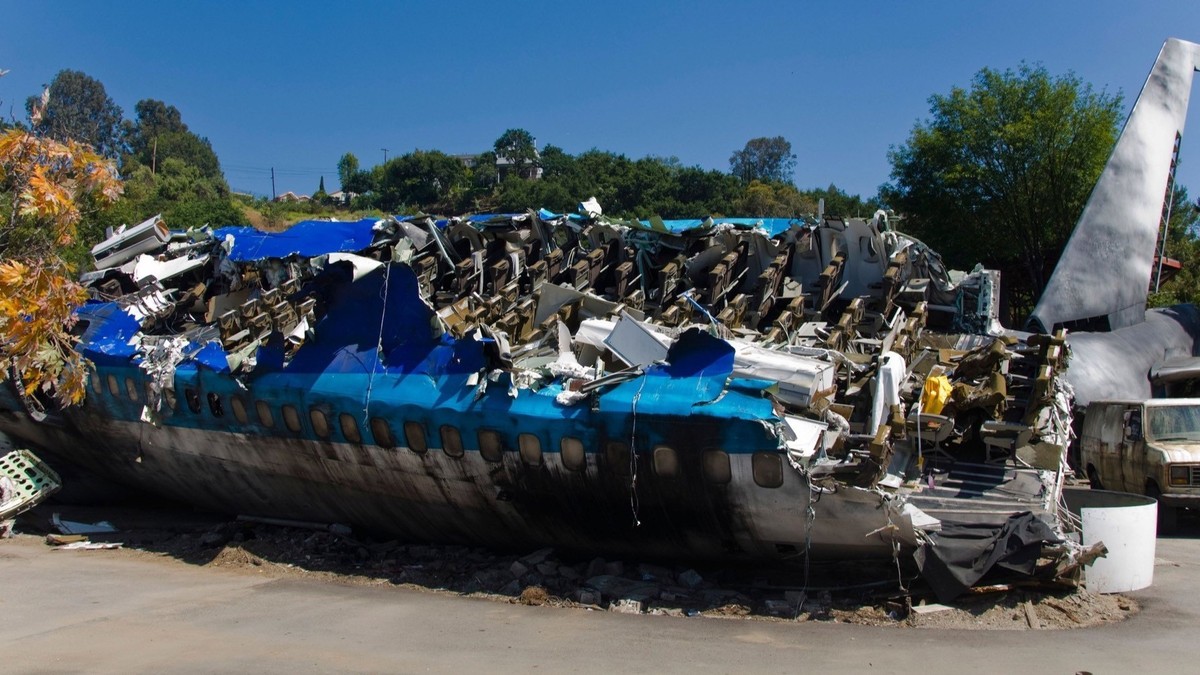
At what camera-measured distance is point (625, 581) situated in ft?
47.5

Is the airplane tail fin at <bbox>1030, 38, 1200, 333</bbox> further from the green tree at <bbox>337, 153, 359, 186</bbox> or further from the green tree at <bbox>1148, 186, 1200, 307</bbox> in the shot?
the green tree at <bbox>337, 153, 359, 186</bbox>

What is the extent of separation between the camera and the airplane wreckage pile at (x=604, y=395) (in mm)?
12930

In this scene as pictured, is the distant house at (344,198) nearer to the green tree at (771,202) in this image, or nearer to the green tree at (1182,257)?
the green tree at (771,202)

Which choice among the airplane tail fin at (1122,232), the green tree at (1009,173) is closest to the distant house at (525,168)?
the green tree at (1009,173)

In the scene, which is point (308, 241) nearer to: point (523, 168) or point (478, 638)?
point (478, 638)

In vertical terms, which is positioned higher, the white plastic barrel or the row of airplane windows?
the row of airplane windows

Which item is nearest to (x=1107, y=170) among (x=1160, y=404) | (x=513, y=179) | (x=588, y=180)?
(x=1160, y=404)

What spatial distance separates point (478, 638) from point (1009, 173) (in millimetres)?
38136

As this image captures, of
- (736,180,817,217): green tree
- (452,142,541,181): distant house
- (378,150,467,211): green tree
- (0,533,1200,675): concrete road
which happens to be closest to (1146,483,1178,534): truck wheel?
(0,533,1200,675): concrete road

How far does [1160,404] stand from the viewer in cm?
1697

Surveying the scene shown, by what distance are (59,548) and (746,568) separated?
1439 cm

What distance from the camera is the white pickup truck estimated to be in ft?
53.0

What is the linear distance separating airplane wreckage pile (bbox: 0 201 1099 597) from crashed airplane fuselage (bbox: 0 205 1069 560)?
0.16ft

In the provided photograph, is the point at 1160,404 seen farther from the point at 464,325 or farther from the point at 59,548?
the point at 59,548
